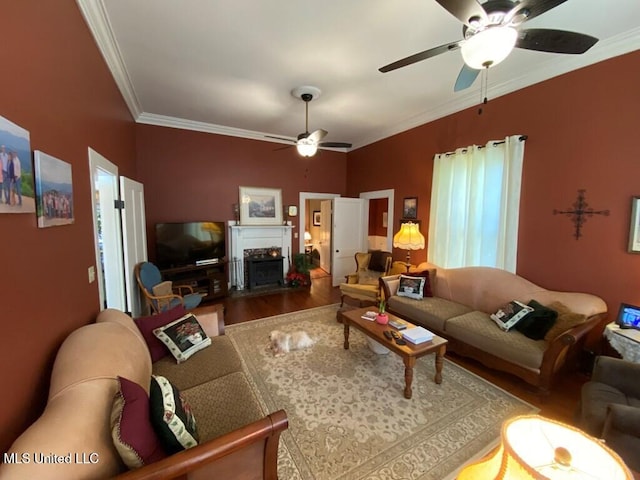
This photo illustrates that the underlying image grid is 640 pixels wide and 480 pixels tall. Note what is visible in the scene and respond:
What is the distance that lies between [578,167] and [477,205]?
3.28ft

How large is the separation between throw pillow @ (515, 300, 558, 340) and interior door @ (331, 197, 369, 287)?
3.49 meters

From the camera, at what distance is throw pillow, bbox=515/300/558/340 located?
2.36 meters

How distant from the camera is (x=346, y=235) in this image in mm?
5641

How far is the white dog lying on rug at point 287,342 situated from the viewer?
2859 millimetres

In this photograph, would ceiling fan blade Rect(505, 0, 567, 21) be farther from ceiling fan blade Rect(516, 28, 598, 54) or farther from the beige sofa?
the beige sofa

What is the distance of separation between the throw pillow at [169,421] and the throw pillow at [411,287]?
2.92m

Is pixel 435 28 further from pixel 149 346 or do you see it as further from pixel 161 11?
Result: pixel 149 346

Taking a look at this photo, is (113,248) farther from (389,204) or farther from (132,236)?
(389,204)

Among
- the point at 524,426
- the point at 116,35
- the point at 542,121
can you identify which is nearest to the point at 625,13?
the point at 542,121

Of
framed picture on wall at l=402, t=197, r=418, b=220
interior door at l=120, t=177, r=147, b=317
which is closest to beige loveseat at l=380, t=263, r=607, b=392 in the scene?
framed picture on wall at l=402, t=197, r=418, b=220

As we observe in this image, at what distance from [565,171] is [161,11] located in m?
4.03

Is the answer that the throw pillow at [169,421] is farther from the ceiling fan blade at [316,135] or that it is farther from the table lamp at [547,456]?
the ceiling fan blade at [316,135]

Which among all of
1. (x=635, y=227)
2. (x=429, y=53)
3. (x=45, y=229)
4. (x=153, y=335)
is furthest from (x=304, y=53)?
(x=635, y=227)

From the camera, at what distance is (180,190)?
456 cm
